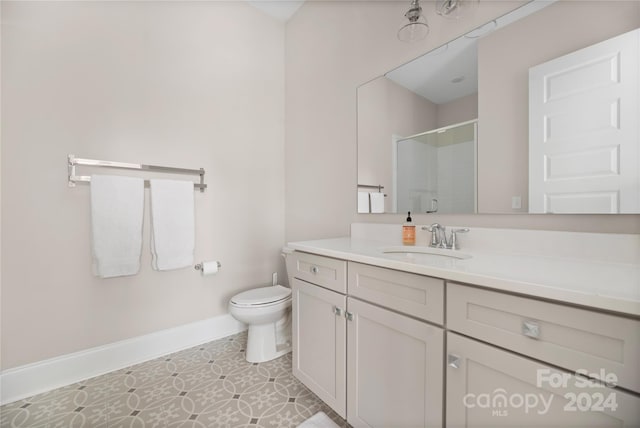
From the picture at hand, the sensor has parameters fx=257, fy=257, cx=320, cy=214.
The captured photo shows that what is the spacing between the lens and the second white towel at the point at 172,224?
5.90 ft

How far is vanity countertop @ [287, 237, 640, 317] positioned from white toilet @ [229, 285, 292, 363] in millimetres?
960

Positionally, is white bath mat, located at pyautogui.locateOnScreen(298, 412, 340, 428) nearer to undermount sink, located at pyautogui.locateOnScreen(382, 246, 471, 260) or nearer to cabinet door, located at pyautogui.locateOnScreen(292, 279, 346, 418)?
cabinet door, located at pyautogui.locateOnScreen(292, 279, 346, 418)

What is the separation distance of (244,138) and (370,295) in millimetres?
1836

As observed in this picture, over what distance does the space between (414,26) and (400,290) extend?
4.57 feet

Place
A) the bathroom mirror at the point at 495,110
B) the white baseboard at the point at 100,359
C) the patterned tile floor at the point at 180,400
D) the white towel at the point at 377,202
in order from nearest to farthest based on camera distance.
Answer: the bathroom mirror at the point at 495,110 → the patterned tile floor at the point at 180,400 → the white baseboard at the point at 100,359 → the white towel at the point at 377,202

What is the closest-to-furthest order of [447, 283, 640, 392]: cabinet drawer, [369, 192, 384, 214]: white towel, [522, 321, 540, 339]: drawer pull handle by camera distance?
[447, 283, 640, 392]: cabinet drawer, [522, 321, 540, 339]: drawer pull handle, [369, 192, 384, 214]: white towel

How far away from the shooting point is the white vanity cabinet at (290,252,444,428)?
878 millimetres

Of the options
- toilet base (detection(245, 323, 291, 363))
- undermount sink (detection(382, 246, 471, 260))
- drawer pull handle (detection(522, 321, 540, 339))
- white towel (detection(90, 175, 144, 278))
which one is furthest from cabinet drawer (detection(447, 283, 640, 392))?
white towel (detection(90, 175, 144, 278))

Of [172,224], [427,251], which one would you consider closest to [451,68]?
[427,251]

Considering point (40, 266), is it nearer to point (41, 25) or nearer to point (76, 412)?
point (76, 412)

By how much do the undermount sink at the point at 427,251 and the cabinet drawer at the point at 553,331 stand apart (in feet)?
1.35

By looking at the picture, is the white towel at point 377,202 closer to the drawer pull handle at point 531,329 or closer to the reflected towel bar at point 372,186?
the reflected towel bar at point 372,186

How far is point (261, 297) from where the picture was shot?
1.86 meters

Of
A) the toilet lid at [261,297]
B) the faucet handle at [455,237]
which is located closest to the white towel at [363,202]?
the faucet handle at [455,237]
